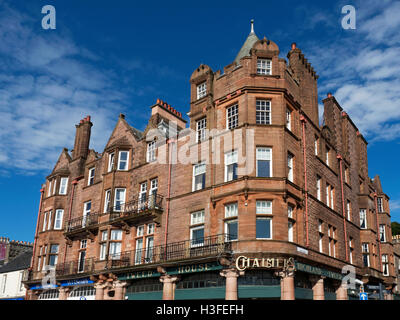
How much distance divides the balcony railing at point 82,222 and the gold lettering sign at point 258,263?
15.5 metres

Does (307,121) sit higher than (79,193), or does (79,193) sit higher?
(307,121)

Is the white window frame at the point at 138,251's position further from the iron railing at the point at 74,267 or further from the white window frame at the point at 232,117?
the white window frame at the point at 232,117

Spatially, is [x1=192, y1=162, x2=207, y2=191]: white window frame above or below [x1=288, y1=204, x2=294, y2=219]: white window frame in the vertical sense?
above

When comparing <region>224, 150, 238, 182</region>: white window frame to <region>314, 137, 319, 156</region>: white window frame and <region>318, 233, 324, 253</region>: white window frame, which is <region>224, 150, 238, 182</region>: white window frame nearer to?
<region>314, 137, 319, 156</region>: white window frame

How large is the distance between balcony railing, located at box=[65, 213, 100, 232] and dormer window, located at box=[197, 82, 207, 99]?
1293 cm

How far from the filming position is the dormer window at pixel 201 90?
95.9 feet

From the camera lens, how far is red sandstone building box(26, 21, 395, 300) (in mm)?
22969

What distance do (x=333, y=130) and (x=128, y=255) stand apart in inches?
806

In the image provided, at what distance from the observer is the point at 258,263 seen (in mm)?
21422

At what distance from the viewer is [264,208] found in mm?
23172

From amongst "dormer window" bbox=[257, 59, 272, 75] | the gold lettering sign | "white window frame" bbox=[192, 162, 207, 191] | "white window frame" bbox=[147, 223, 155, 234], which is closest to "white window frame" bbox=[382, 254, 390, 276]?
the gold lettering sign

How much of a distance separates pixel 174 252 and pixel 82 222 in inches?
506
